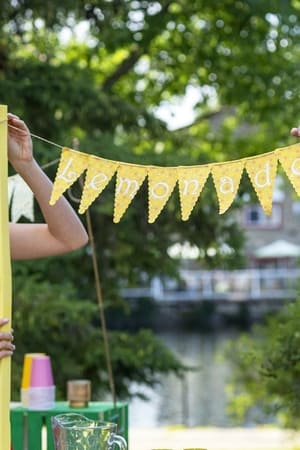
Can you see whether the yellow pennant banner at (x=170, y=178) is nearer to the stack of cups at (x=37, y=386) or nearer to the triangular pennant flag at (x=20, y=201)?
the triangular pennant flag at (x=20, y=201)

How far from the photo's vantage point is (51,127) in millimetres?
6504

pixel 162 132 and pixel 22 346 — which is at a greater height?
pixel 162 132

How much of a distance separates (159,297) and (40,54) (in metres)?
18.7

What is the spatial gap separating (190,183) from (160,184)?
0.08m

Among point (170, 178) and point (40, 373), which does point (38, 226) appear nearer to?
point (170, 178)

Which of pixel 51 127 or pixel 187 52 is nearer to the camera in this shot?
pixel 51 127

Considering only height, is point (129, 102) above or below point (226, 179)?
above

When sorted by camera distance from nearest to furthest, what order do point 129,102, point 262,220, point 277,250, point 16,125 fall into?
point 16,125 → point 129,102 → point 277,250 → point 262,220

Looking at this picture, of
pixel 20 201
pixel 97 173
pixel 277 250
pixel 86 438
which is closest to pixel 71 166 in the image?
pixel 97 173

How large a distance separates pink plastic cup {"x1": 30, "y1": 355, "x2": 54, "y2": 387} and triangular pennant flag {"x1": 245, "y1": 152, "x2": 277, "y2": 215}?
4.29 feet

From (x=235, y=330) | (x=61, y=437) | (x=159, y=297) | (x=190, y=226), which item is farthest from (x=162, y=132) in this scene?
(x=159, y=297)

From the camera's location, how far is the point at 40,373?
10.4ft

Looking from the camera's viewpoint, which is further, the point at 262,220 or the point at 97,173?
the point at 262,220

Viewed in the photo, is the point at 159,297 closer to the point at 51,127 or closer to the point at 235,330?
the point at 235,330
